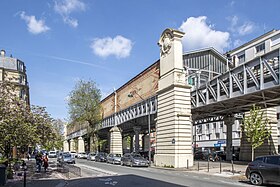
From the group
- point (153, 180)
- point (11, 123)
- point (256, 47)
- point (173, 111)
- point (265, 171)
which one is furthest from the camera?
point (256, 47)

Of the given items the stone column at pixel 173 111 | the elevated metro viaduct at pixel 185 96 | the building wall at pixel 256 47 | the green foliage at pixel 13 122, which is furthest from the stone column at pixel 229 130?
the green foliage at pixel 13 122

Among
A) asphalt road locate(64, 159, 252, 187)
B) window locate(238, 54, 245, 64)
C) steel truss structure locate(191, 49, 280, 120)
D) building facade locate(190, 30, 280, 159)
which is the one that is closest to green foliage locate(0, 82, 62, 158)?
asphalt road locate(64, 159, 252, 187)

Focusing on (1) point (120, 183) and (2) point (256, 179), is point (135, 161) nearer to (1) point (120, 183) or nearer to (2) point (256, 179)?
(1) point (120, 183)

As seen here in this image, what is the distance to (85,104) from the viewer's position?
69.2m

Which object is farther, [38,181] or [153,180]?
[153,180]

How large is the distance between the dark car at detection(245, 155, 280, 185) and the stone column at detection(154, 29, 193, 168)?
1483 cm

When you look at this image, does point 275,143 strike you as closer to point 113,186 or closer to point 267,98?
point 267,98

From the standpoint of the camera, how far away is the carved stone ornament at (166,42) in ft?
125

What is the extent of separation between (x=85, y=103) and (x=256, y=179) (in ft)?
176

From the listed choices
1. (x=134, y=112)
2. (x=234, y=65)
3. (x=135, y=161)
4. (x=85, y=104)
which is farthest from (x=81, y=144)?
(x=135, y=161)

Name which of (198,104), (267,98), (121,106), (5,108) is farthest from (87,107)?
(5,108)

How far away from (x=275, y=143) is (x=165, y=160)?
1606cm

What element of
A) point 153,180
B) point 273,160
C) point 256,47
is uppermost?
point 256,47

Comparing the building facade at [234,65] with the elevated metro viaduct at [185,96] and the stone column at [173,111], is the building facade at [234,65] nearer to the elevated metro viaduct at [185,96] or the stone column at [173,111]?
the elevated metro viaduct at [185,96]
